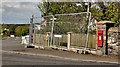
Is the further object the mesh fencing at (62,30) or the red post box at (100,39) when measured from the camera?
the mesh fencing at (62,30)

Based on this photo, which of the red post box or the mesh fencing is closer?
the red post box

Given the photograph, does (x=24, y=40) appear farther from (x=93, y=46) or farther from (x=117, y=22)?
(x=93, y=46)

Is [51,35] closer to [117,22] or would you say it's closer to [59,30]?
[59,30]

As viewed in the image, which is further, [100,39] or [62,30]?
[62,30]

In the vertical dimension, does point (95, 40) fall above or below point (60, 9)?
below

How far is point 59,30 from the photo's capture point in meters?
16.6

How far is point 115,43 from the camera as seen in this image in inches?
505

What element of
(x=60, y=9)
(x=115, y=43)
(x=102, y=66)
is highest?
(x=60, y=9)

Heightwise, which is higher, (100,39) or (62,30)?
(62,30)

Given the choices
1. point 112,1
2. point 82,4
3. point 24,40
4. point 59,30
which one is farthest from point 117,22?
point 24,40

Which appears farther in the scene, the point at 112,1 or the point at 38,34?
the point at 112,1

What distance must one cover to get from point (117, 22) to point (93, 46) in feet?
37.2

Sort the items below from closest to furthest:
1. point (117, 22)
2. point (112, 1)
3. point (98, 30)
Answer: point (98, 30), point (117, 22), point (112, 1)

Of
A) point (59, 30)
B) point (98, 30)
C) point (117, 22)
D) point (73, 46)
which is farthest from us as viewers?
point (117, 22)
